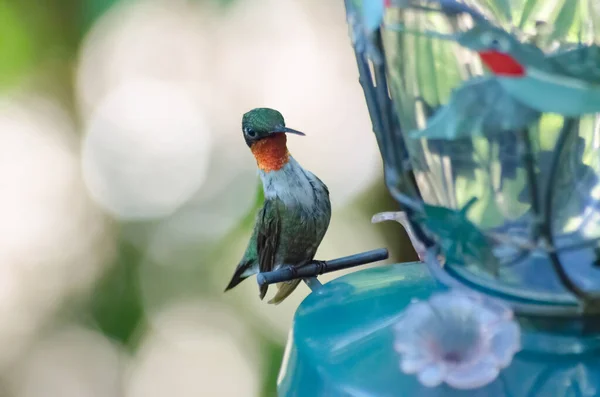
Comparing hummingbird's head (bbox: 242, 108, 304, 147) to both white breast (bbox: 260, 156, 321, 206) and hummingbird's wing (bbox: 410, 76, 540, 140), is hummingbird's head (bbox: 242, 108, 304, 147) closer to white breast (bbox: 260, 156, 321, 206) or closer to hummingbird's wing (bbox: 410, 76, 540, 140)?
white breast (bbox: 260, 156, 321, 206)

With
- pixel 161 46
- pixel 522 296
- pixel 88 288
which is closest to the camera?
pixel 522 296

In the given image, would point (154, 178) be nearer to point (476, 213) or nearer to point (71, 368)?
point (71, 368)

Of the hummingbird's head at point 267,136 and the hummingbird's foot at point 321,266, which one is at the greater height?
the hummingbird's head at point 267,136

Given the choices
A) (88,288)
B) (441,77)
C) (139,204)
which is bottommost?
(88,288)

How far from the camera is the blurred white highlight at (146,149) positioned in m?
1.09

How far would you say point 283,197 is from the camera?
22.8 inches

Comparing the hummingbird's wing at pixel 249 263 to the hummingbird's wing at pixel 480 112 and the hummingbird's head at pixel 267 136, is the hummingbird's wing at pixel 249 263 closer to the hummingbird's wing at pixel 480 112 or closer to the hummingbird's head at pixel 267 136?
the hummingbird's head at pixel 267 136

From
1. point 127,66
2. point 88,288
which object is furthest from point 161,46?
point 88,288

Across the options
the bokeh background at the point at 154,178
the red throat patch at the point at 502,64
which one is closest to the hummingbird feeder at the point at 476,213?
the red throat patch at the point at 502,64

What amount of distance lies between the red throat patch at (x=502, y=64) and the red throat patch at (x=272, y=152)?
22 cm

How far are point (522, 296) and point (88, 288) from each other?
0.91 meters

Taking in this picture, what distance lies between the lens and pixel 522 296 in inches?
19.2

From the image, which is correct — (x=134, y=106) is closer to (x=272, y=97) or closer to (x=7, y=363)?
(x=272, y=97)

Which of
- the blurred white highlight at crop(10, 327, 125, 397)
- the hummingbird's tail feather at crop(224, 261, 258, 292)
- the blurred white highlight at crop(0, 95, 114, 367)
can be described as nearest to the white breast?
the hummingbird's tail feather at crop(224, 261, 258, 292)
